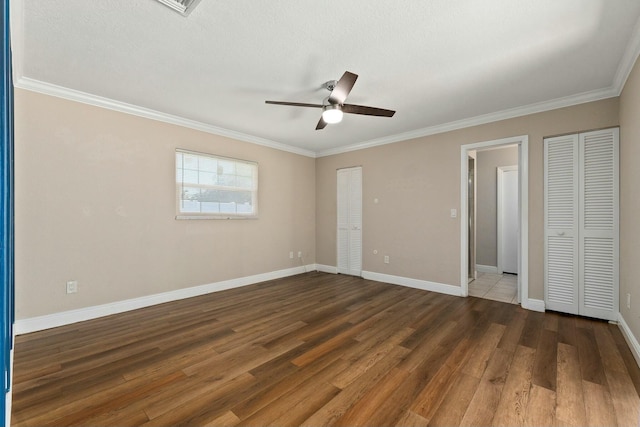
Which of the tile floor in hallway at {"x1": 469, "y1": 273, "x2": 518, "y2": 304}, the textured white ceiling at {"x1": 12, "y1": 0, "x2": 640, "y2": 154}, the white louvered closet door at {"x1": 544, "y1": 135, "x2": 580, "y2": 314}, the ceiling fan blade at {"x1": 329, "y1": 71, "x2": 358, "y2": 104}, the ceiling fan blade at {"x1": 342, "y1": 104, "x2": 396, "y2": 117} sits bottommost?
the tile floor in hallway at {"x1": 469, "y1": 273, "x2": 518, "y2": 304}

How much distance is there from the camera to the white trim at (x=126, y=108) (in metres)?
2.88

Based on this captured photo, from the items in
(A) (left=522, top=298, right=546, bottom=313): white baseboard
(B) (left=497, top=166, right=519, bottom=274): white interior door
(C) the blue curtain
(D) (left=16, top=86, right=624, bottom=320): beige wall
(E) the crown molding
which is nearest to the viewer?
(C) the blue curtain

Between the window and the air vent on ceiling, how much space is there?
238 centimetres

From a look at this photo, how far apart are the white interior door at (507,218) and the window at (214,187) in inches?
193

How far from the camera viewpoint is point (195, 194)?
13.6ft

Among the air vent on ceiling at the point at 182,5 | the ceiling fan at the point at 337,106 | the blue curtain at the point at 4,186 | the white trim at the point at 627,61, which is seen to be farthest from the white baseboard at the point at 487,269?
the blue curtain at the point at 4,186

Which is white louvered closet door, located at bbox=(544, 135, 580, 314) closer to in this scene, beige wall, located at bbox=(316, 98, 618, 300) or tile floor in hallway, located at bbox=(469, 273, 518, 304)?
beige wall, located at bbox=(316, 98, 618, 300)

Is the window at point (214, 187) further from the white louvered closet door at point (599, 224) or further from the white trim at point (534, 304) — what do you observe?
the white louvered closet door at point (599, 224)

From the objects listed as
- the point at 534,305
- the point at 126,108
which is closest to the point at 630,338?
the point at 534,305

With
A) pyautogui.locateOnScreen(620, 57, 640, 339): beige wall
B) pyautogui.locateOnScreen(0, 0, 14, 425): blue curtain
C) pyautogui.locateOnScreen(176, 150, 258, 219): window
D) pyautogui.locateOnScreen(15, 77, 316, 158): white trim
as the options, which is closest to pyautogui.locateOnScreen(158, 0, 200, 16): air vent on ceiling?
pyautogui.locateOnScreen(0, 0, 14, 425): blue curtain

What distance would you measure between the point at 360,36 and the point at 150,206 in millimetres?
3260

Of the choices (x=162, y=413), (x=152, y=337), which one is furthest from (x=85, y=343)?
(x=162, y=413)

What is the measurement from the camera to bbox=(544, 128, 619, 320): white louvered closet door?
306 cm

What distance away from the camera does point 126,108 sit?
3.47m
